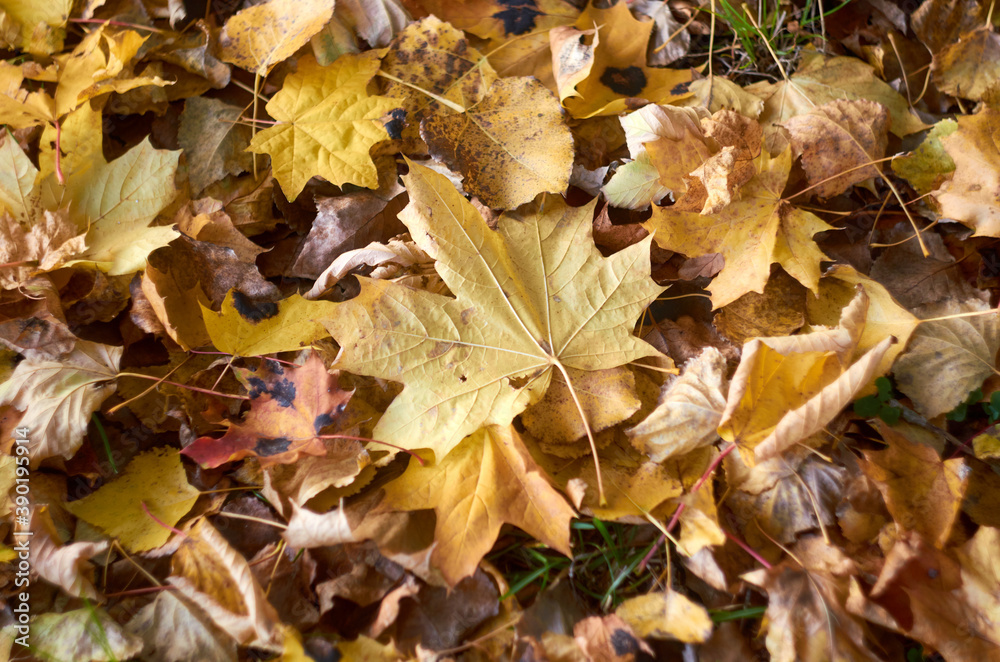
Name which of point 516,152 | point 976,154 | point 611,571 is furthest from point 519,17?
point 611,571

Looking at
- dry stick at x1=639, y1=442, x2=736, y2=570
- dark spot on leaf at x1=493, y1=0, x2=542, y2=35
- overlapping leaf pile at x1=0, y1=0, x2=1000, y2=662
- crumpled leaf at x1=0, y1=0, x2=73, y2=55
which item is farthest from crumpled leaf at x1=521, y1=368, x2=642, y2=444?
crumpled leaf at x1=0, y1=0, x2=73, y2=55

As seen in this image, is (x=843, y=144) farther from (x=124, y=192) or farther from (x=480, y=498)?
(x=124, y=192)

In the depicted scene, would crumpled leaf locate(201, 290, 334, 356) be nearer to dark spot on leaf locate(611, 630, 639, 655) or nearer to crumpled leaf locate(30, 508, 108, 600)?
crumpled leaf locate(30, 508, 108, 600)

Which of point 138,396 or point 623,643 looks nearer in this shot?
point 623,643

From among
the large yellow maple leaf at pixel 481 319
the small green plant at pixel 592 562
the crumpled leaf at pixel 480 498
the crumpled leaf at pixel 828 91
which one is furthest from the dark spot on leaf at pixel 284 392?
the crumpled leaf at pixel 828 91

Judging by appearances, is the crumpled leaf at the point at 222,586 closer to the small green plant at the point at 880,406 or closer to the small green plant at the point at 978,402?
the small green plant at the point at 880,406

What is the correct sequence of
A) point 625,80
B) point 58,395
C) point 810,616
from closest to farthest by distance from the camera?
point 810,616
point 58,395
point 625,80

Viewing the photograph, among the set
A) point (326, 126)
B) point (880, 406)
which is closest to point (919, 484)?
point (880, 406)
